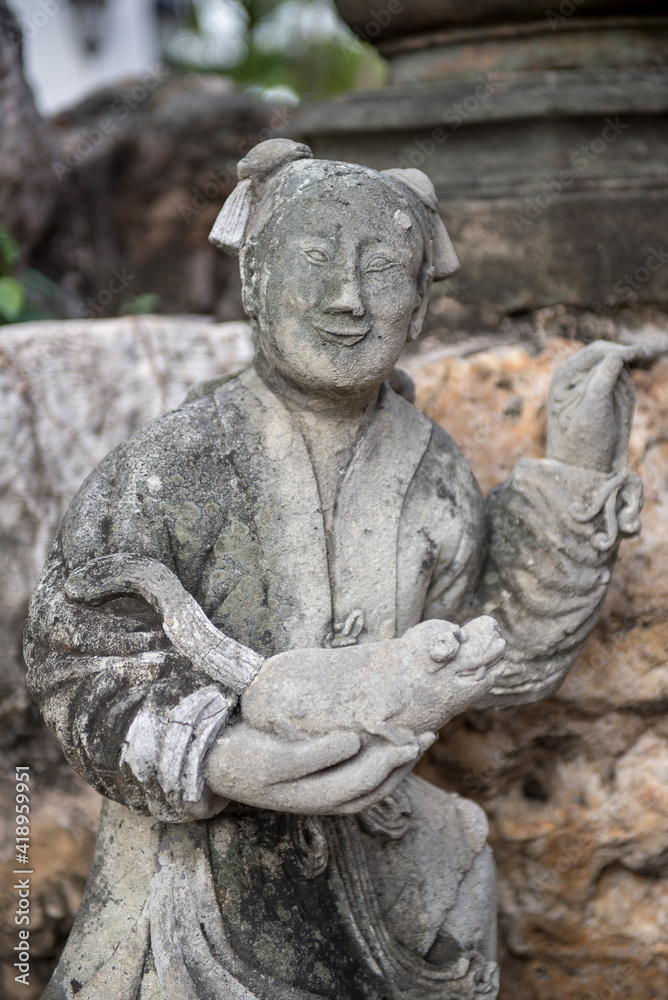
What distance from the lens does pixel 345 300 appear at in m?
1.80

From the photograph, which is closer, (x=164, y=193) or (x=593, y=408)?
(x=593, y=408)

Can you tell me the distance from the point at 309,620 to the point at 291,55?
1123cm

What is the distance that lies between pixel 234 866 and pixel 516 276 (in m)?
1.93

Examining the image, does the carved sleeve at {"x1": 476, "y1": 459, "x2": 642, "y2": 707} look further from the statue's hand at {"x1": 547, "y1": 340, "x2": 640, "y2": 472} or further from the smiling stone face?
the smiling stone face

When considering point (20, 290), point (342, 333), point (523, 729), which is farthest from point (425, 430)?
point (20, 290)

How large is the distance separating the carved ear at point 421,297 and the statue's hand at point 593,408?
0.33m

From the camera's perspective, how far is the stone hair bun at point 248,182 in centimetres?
196

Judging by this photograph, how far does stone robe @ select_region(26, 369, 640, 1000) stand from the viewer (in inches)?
71.0

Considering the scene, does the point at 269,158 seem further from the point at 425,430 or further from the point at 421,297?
the point at 425,430

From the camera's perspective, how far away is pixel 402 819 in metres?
2.16

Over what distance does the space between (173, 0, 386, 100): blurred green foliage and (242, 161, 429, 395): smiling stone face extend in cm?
1021

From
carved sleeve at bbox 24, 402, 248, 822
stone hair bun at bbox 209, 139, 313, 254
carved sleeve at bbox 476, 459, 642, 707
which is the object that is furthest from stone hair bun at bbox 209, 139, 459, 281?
carved sleeve at bbox 476, 459, 642, 707

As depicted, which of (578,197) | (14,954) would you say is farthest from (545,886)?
(578,197)

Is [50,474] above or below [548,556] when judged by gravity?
below
